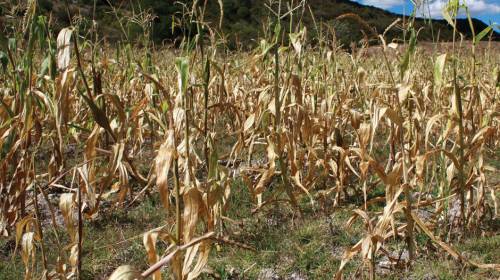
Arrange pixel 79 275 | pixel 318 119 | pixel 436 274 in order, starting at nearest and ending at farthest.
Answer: pixel 79 275, pixel 436 274, pixel 318 119

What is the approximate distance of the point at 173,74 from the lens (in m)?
5.35

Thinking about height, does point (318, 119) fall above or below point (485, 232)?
above

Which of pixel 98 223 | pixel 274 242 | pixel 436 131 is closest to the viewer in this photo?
pixel 274 242

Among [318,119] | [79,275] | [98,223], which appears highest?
[318,119]

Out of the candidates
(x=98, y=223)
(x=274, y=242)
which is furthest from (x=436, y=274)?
(x=98, y=223)

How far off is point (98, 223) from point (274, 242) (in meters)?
0.92

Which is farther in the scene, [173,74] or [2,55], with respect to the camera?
[173,74]

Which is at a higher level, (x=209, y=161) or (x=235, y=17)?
(x=235, y=17)

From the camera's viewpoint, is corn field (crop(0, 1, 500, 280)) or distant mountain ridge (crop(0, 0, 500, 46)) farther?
distant mountain ridge (crop(0, 0, 500, 46))

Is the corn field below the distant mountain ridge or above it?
below

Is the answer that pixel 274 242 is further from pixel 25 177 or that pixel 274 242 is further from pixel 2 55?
A: pixel 2 55

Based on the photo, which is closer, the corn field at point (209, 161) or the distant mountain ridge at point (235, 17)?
the corn field at point (209, 161)

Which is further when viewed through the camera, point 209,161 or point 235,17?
point 235,17

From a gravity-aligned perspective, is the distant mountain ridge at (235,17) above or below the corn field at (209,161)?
above
